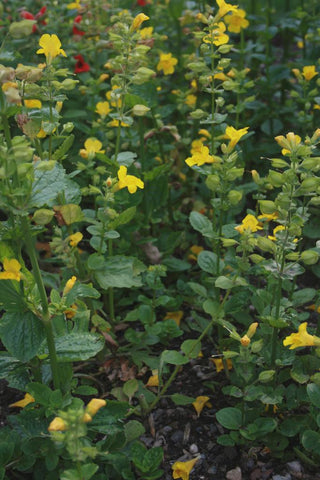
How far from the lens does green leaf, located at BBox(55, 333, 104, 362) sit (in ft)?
5.66

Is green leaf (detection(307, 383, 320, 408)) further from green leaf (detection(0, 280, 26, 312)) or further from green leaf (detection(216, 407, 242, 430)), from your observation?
green leaf (detection(0, 280, 26, 312))

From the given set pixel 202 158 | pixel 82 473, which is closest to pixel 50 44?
pixel 202 158

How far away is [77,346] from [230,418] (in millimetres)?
645

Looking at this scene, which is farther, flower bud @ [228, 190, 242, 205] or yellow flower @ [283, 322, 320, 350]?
flower bud @ [228, 190, 242, 205]

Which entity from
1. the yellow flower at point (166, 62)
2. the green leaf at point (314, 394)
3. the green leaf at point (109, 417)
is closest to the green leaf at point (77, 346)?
the green leaf at point (109, 417)

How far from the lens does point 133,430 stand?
6.86 feet

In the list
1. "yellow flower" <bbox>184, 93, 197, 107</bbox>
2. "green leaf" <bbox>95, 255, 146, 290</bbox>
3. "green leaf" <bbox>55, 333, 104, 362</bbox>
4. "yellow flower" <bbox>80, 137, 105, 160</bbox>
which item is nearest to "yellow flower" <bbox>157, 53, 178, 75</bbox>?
"yellow flower" <bbox>184, 93, 197, 107</bbox>

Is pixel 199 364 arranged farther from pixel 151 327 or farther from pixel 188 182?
pixel 188 182

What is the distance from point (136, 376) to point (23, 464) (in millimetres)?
694

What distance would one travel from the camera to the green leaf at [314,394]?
6.01 ft

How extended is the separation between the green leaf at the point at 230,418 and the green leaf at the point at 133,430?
28 cm

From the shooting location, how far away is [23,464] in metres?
1.86

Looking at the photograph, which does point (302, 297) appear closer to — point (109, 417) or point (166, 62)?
point (109, 417)

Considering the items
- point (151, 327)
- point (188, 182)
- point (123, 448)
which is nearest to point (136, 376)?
point (151, 327)
